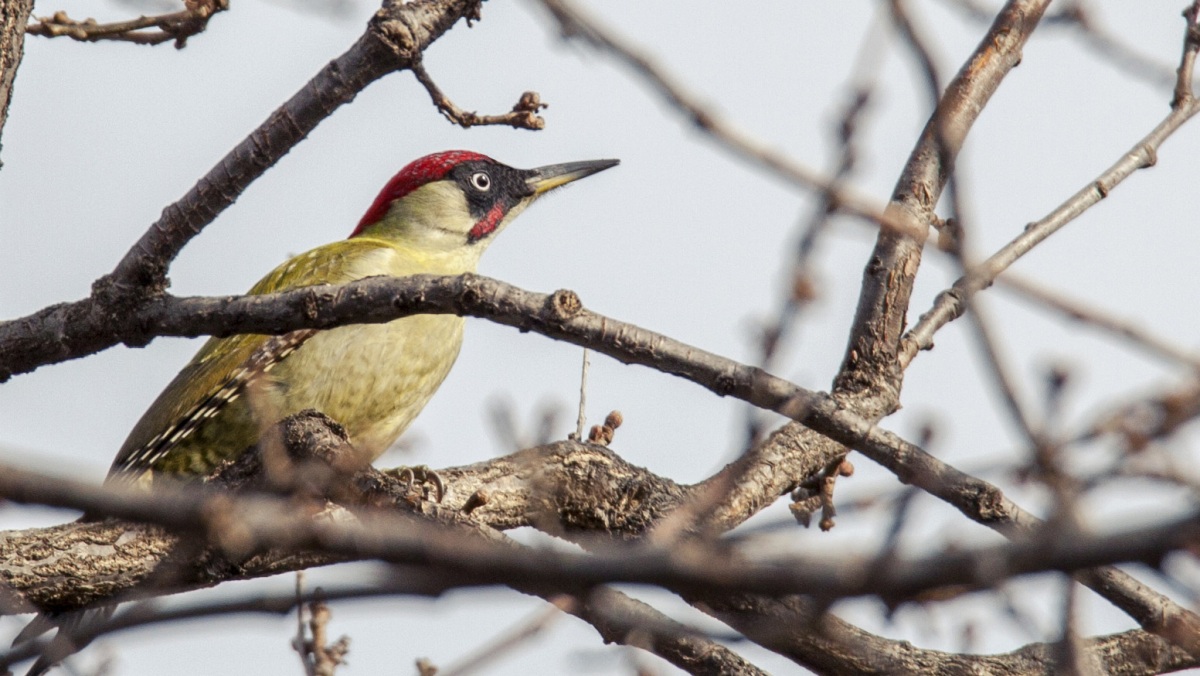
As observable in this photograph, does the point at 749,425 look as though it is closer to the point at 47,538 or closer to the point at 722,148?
the point at 722,148

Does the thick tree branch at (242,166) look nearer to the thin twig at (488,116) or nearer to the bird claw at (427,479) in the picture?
the thin twig at (488,116)

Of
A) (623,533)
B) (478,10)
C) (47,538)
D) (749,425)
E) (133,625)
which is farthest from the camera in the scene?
(623,533)

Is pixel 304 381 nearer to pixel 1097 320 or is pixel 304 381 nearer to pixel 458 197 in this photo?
pixel 458 197

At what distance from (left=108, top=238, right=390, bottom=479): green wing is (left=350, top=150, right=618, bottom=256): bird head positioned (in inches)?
28.5

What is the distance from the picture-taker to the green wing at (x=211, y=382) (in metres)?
5.72

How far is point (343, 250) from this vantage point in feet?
21.1

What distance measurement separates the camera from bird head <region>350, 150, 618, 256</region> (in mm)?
7066

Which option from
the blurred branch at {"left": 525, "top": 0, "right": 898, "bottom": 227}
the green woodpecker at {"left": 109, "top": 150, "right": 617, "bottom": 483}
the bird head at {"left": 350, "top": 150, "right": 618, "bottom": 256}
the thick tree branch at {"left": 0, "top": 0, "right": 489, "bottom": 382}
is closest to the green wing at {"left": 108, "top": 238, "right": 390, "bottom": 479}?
the green woodpecker at {"left": 109, "top": 150, "right": 617, "bottom": 483}

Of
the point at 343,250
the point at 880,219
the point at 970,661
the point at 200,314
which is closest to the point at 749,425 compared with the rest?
the point at 880,219

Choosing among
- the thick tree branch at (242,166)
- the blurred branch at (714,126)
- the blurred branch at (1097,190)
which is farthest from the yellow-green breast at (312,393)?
the blurred branch at (714,126)

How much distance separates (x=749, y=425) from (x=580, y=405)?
9.28 feet

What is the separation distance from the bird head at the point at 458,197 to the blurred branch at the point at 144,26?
2732 mm

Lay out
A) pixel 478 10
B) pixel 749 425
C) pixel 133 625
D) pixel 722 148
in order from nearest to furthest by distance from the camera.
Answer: pixel 133 625 → pixel 722 148 → pixel 749 425 → pixel 478 10

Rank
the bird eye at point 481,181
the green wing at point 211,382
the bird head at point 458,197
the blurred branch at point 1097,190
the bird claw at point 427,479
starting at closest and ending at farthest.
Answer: the blurred branch at point 1097,190, the bird claw at point 427,479, the green wing at point 211,382, the bird head at point 458,197, the bird eye at point 481,181
